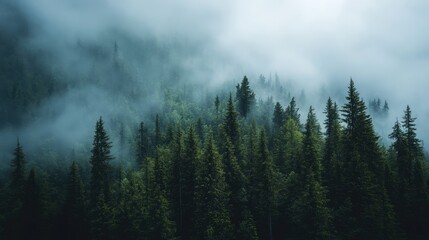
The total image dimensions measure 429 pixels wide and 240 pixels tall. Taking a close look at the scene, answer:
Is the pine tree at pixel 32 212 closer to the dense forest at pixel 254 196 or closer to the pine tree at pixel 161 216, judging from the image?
the dense forest at pixel 254 196

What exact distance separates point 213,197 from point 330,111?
3958 centimetres

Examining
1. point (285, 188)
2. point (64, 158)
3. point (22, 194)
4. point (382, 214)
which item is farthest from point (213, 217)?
point (64, 158)

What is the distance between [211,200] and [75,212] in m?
25.5

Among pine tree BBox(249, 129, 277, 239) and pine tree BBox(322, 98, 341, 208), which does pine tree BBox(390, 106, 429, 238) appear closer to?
pine tree BBox(322, 98, 341, 208)

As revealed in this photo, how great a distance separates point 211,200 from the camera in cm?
6650

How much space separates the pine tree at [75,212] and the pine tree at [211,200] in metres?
20.3

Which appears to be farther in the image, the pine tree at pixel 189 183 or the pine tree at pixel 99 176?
the pine tree at pixel 99 176

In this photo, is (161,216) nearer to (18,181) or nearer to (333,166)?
(333,166)

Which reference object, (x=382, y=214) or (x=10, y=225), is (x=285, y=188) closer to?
(x=382, y=214)

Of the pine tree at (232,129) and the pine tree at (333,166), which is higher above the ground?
the pine tree at (232,129)

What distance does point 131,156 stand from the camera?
154625 mm

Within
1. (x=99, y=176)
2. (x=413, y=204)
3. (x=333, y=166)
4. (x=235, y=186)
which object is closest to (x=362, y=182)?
(x=333, y=166)

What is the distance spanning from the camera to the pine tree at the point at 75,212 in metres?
74.2

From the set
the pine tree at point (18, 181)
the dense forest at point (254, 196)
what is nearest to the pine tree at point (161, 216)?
the dense forest at point (254, 196)
